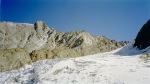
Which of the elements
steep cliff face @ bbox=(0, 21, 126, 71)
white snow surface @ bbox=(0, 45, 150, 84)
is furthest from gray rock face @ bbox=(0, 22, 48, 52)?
white snow surface @ bbox=(0, 45, 150, 84)

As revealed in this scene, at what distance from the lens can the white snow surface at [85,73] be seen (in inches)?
644

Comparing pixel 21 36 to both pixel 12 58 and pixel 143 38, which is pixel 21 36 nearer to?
pixel 12 58

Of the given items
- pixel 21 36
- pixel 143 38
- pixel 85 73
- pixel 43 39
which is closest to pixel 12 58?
pixel 143 38

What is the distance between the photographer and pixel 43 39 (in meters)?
105

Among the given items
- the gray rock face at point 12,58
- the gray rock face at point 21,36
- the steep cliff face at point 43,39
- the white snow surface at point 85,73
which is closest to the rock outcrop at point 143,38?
the white snow surface at point 85,73

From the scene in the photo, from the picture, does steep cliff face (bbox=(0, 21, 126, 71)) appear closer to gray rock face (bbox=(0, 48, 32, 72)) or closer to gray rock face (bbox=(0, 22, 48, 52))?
gray rock face (bbox=(0, 22, 48, 52))

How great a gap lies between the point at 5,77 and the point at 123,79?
26.9 ft

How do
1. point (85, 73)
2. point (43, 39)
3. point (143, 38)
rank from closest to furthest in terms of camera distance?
1. point (85, 73)
2. point (143, 38)
3. point (43, 39)

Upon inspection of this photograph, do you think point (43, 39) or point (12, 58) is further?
point (43, 39)

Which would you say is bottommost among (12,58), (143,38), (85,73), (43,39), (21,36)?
(85,73)

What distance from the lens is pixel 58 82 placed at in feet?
54.6

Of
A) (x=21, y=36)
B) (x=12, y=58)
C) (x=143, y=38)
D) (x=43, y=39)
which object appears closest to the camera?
(x=143, y=38)

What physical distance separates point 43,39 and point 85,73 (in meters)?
87.9

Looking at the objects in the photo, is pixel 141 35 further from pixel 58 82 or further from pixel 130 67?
pixel 58 82
